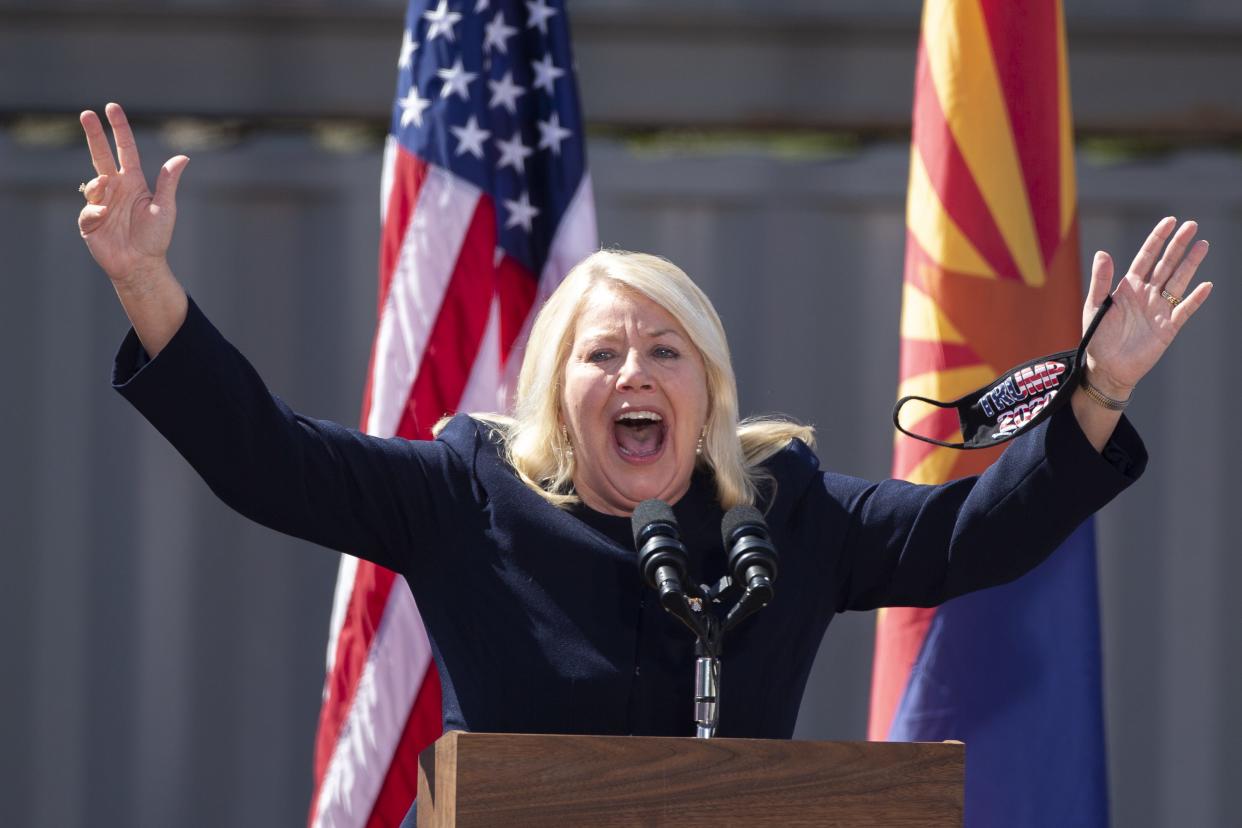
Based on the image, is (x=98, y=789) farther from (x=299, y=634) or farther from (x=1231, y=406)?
(x=1231, y=406)

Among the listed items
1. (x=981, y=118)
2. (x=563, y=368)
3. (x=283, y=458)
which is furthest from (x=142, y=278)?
(x=981, y=118)

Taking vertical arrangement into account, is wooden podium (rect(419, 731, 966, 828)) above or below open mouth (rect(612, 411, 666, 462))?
below

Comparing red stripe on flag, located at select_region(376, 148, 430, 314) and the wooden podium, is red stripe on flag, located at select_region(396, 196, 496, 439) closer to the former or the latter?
red stripe on flag, located at select_region(376, 148, 430, 314)

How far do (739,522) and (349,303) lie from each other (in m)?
2.88

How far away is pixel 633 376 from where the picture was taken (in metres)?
1.90

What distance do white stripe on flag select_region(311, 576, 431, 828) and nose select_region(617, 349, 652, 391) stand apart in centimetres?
94

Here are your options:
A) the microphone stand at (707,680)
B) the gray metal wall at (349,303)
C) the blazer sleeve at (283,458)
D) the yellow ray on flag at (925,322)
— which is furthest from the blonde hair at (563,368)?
the gray metal wall at (349,303)

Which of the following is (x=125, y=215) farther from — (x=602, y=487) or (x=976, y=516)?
(x=976, y=516)

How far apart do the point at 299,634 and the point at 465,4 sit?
6.72 feet

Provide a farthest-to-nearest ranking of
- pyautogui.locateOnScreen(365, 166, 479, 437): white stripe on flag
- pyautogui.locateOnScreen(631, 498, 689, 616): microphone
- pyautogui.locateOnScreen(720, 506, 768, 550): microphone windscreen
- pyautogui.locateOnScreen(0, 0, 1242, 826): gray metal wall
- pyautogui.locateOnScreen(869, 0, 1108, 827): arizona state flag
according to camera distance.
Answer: pyautogui.locateOnScreen(0, 0, 1242, 826): gray metal wall → pyautogui.locateOnScreen(365, 166, 479, 437): white stripe on flag → pyautogui.locateOnScreen(869, 0, 1108, 827): arizona state flag → pyautogui.locateOnScreen(720, 506, 768, 550): microphone windscreen → pyautogui.locateOnScreen(631, 498, 689, 616): microphone

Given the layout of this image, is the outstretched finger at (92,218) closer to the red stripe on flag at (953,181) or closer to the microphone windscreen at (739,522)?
the microphone windscreen at (739,522)

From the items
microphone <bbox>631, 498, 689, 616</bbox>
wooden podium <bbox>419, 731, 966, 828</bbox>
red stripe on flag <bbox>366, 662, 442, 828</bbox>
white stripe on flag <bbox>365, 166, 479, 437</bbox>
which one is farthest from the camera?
white stripe on flag <bbox>365, 166, 479, 437</bbox>

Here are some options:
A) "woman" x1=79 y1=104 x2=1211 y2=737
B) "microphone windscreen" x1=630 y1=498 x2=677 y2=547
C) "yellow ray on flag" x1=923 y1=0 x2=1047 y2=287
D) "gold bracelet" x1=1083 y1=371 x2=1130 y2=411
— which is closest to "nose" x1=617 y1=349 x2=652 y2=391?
"woman" x1=79 y1=104 x2=1211 y2=737

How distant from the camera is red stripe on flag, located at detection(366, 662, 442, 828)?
2.68m
